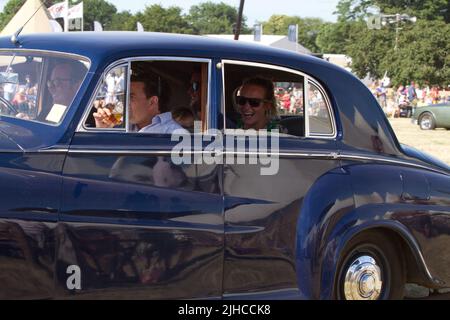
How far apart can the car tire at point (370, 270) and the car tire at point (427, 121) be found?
73.6 feet

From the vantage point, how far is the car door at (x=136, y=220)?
3.53m

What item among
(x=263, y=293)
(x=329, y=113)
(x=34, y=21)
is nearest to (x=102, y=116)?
(x=263, y=293)

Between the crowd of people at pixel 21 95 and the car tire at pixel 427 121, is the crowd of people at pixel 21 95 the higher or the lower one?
the higher one

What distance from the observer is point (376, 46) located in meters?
63.8

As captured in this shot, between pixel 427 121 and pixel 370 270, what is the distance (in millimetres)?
22910

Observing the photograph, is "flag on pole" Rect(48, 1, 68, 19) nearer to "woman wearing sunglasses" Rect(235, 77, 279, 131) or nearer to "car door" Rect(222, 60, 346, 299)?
"woman wearing sunglasses" Rect(235, 77, 279, 131)

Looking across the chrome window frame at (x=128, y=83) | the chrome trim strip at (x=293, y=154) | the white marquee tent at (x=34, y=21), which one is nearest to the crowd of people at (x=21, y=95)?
the chrome window frame at (x=128, y=83)

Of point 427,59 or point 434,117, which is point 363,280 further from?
point 427,59

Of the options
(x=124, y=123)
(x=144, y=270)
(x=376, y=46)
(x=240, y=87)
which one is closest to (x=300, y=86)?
(x=240, y=87)

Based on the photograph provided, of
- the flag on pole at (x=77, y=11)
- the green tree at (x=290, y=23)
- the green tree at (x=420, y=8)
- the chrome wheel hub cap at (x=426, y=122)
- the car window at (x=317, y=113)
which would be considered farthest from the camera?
the green tree at (x=290, y=23)

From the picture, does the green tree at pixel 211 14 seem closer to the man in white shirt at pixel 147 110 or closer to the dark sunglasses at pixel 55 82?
the man in white shirt at pixel 147 110

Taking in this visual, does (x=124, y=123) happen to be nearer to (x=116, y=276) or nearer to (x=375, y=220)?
(x=116, y=276)

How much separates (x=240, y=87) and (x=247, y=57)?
403 mm

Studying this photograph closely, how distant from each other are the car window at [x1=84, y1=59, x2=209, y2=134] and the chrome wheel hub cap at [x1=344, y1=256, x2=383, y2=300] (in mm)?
1473
